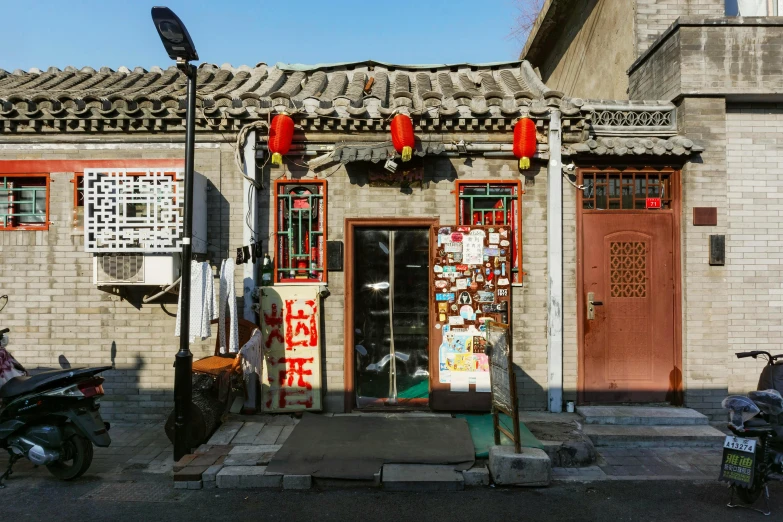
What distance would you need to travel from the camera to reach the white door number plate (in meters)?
4.79

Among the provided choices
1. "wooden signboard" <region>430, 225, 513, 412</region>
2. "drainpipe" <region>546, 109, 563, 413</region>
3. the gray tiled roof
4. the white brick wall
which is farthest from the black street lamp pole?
the white brick wall

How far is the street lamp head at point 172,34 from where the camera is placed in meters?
5.39

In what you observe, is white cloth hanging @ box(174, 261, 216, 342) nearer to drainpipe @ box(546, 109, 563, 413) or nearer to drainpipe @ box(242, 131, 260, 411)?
drainpipe @ box(242, 131, 260, 411)

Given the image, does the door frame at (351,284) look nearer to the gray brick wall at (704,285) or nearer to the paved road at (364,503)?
the paved road at (364,503)

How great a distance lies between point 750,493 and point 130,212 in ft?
24.4

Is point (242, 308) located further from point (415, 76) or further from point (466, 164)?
point (415, 76)

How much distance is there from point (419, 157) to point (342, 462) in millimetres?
4032

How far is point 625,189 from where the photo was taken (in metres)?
7.65

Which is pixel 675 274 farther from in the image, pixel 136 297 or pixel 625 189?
pixel 136 297

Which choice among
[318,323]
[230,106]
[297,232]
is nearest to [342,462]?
[318,323]

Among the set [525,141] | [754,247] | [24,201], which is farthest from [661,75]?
[24,201]

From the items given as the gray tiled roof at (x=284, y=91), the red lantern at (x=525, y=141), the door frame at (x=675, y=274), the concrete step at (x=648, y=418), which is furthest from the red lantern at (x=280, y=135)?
the concrete step at (x=648, y=418)

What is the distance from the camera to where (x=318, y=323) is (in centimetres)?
736

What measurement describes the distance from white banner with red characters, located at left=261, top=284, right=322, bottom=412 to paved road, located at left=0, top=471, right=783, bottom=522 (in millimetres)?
2025
